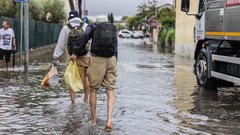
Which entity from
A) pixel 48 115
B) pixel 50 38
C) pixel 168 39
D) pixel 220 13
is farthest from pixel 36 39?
pixel 48 115

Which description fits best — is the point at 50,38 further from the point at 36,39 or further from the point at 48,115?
the point at 48,115

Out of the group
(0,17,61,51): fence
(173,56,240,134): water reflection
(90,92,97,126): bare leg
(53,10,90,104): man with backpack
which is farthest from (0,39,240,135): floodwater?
(0,17,61,51): fence

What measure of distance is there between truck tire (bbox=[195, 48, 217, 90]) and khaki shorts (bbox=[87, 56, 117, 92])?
224 inches

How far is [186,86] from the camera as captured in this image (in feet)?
46.0

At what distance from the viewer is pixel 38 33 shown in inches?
1276

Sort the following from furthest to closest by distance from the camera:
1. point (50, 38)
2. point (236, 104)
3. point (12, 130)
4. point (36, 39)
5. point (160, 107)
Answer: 1. point (50, 38)
2. point (36, 39)
3. point (236, 104)
4. point (160, 107)
5. point (12, 130)

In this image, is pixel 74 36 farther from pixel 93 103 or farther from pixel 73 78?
pixel 93 103

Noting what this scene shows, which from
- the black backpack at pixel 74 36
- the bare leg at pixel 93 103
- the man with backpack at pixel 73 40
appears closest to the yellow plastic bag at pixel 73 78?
the man with backpack at pixel 73 40

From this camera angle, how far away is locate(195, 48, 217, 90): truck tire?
1325 cm

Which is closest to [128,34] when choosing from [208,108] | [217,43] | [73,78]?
Answer: [217,43]

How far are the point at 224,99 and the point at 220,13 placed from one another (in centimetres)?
209

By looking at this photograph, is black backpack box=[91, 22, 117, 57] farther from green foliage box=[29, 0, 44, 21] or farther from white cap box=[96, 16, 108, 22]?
green foliage box=[29, 0, 44, 21]

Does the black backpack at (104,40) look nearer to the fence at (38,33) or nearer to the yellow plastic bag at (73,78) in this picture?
the yellow plastic bag at (73,78)

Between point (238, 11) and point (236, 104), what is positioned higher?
point (238, 11)
